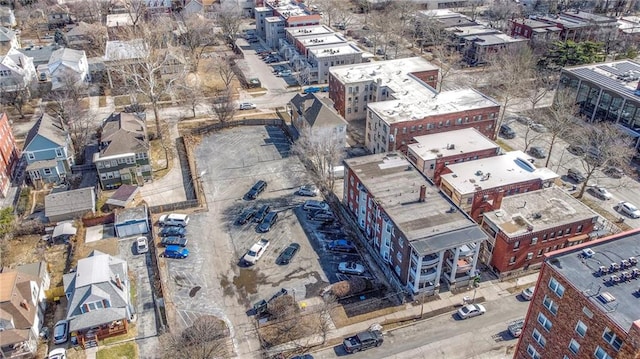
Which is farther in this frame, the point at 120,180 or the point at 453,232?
the point at 120,180

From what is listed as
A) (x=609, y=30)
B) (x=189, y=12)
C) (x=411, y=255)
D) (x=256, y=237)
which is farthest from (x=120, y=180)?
(x=609, y=30)

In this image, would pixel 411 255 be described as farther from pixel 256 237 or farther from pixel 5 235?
pixel 5 235

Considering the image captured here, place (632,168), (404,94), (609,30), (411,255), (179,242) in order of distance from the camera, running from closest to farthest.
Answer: (411,255) < (179,242) < (632,168) < (404,94) < (609,30)

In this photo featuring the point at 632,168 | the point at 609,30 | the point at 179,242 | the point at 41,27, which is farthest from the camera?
the point at 41,27

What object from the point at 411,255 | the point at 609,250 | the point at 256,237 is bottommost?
the point at 256,237

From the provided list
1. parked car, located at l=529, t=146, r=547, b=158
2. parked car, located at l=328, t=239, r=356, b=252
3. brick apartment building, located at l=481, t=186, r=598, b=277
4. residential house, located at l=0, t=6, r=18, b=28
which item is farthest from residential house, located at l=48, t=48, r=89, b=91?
parked car, located at l=529, t=146, r=547, b=158

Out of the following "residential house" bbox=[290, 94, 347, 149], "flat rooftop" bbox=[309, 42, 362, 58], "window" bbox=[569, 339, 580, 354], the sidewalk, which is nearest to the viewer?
"window" bbox=[569, 339, 580, 354]

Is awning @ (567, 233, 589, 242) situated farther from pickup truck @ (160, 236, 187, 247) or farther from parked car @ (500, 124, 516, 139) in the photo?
pickup truck @ (160, 236, 187, 247)
